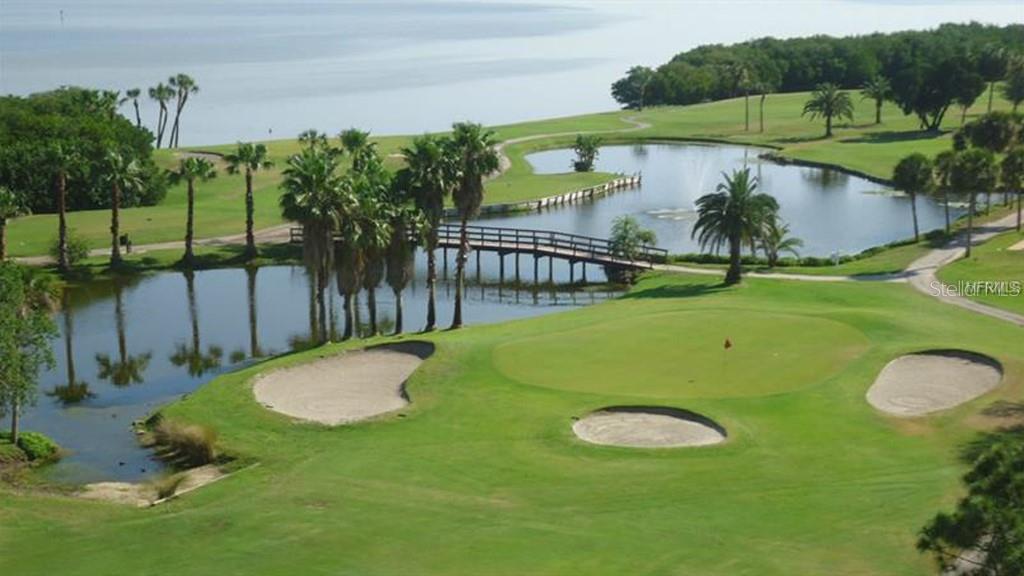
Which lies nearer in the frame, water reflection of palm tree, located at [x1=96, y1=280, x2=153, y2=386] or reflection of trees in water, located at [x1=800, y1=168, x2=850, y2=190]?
water reflection of palm tree, located at [x1=96, y1=280, x2=153, y2=386]

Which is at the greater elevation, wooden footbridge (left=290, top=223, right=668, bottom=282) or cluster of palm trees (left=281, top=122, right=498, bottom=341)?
cluster of palm trees (left=281, top=122, right=498, bottom=341)

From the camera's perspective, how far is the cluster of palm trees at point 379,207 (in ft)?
192

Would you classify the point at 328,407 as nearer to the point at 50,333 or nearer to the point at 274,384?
the point at 274,384

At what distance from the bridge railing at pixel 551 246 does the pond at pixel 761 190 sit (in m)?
8.24

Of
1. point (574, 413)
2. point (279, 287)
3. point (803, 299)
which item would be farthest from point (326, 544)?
point (279, 287)

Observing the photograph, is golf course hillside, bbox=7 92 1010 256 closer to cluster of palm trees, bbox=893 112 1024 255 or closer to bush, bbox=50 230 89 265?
bush, bbox=50 230 89 265

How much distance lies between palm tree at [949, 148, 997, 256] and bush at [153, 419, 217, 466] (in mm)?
48380

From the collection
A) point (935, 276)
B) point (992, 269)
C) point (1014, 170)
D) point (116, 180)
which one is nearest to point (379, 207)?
point (116, 180)

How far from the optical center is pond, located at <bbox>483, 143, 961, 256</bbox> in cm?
9294

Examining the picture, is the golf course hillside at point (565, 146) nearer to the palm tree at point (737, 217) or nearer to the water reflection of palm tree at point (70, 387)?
the water reflection of palm tree at point (70, 387)

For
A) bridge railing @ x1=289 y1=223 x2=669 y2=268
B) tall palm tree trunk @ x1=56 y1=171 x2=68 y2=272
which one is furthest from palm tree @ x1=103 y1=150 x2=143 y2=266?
bridge railing @ x1=289 y1=223 x2=669 y2=268

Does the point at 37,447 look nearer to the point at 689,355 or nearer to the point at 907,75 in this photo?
the point at 689,355

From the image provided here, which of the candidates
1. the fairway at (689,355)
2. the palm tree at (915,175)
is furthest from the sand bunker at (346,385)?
the palm tree at (915,175)

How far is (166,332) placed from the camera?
66.8 meters
